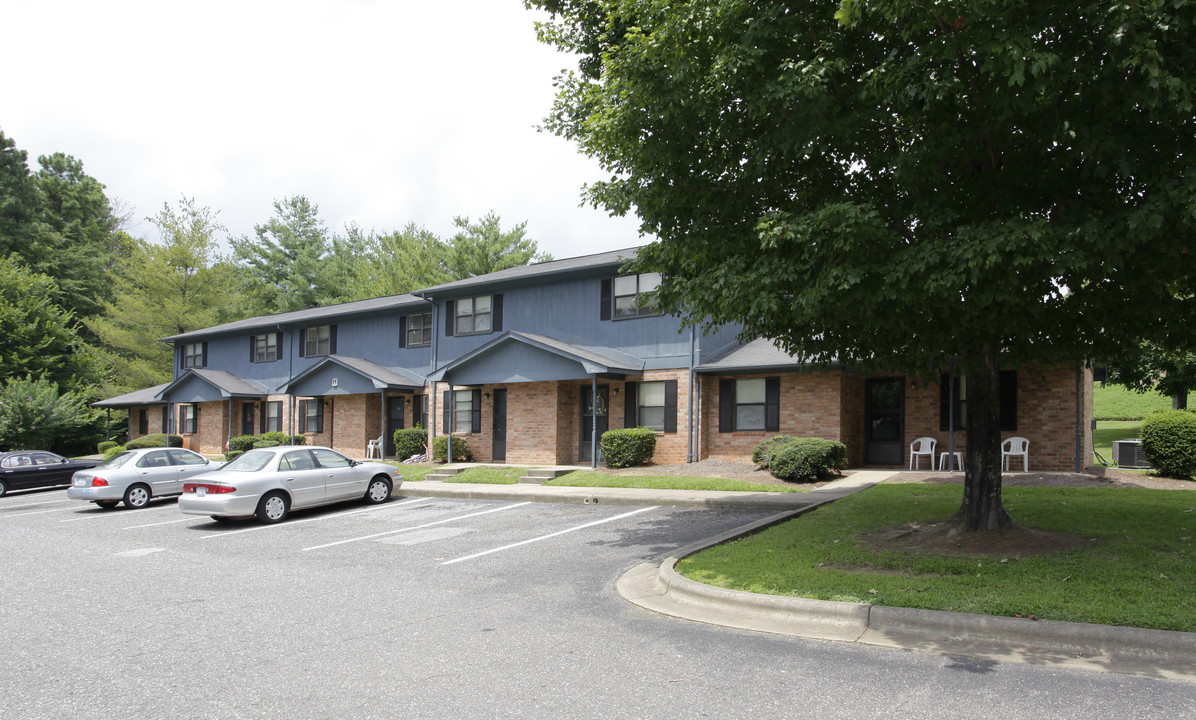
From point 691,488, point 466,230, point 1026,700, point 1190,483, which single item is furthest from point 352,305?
point 1026,700

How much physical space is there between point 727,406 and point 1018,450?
6.80m

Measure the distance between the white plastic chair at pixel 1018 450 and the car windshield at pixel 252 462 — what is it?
15573 millimetres

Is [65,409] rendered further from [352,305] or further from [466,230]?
[466,230]

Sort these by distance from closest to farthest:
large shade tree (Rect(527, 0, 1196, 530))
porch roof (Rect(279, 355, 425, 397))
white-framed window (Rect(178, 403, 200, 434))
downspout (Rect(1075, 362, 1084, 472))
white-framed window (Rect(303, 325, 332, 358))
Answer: large shade tree (Rect(527, 0, 1196, 530))
downspout (Rect(1075, 362, 1084, 472))
porch roof (Rect(279, 355, 425, 397))
white-framed window (Rect(303, 325, 332, 358))
white-framed window (Rect(178, 403, 200, 434))

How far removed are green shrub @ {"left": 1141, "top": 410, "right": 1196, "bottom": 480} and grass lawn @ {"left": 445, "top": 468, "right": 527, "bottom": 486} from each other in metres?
13.5

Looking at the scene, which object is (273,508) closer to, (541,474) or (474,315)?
(541,474)

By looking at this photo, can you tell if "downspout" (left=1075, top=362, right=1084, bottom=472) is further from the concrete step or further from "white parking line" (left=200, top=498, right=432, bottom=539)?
"white parking line" (left=200, top=498, right=432, bottom=539)

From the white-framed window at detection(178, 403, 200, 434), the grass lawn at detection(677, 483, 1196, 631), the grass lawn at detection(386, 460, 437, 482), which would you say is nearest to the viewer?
the grass lawn at detection(677, 483, 1196, 631)

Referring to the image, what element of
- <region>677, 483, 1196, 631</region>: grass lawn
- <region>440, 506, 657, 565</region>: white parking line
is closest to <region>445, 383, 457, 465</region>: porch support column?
<region>440, 506, 657, 565</region>: white parking line

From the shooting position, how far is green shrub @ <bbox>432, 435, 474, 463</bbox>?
76.7ft

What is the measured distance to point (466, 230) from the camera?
145ft

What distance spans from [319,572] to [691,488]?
8.45 m

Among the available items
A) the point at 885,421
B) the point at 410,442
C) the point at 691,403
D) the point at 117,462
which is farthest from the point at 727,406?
the point at 117,462

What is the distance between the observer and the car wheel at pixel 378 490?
1583 centimetres
